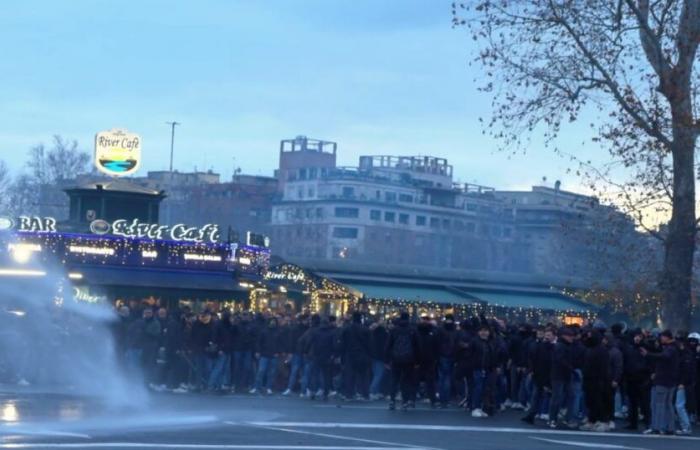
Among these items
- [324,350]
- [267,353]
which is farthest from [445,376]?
[267,353]

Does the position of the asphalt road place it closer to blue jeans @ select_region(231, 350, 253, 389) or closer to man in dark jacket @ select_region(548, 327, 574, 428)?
man in dark jacket @ select_region(548, 327, 574, 428)

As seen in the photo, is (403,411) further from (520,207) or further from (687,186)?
(520,207)

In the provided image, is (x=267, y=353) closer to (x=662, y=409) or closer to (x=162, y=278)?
(x=662, y=409)

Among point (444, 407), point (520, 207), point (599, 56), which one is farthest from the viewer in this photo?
point (520, 207)

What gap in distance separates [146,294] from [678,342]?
83.0 feet

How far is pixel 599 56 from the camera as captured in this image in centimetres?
3666

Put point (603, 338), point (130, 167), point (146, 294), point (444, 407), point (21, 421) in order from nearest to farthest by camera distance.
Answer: point (21, 421), point (603, 338), point (444, 407), point (146, 294), point (130, 167)

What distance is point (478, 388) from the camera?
29.6 metres

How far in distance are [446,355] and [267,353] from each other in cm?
458

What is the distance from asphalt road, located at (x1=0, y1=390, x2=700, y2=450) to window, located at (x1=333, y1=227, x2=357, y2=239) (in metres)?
115

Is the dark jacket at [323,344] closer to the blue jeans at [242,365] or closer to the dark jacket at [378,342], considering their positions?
the dark jacket at [378,342]

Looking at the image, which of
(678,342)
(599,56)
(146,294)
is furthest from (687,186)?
(146,294)

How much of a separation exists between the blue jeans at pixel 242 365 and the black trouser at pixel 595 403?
879cm

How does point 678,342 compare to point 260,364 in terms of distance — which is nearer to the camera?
point 678,342
